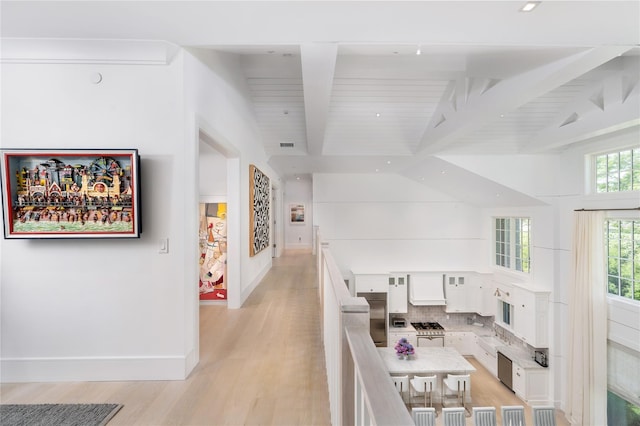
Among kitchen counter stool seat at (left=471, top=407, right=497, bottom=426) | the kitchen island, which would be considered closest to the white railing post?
kitchen counter stool seat at (left=471, top=407, right=497, bottom=426)

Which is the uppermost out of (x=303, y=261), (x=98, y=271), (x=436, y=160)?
(x=436, y=160)

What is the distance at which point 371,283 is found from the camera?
9.32m

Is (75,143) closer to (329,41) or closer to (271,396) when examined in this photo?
(329,41)

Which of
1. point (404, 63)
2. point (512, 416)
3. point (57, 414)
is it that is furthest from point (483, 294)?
point (57, 414)

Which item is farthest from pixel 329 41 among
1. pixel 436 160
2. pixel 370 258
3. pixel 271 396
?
pixel 370 258

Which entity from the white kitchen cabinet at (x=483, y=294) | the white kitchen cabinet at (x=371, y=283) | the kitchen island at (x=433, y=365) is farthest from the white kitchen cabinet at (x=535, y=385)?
the white kitchen cabinet at (x=371, y=283)

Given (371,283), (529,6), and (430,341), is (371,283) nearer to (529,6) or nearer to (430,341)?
(430,341)

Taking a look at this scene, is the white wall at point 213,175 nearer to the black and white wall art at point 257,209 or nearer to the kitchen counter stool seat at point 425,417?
the black and white wall art at point 257,209

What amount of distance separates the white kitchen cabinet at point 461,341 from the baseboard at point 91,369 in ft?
28.5

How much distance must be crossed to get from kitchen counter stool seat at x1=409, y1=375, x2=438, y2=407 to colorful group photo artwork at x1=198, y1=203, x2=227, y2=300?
4449mm

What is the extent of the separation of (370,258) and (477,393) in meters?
4.42

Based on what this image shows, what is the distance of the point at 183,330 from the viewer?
239 cm

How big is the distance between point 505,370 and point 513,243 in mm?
3262

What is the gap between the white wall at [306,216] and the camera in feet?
41.0
